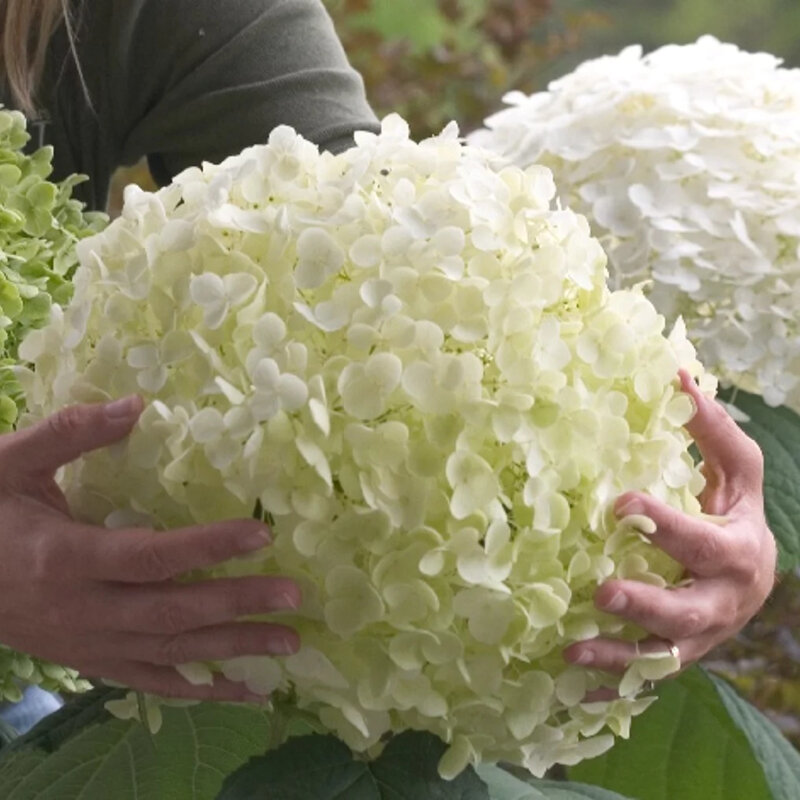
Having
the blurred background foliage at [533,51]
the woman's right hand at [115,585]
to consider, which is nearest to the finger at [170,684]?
the woman's right hand at [115,585]

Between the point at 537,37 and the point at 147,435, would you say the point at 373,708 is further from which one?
the point at 537,37

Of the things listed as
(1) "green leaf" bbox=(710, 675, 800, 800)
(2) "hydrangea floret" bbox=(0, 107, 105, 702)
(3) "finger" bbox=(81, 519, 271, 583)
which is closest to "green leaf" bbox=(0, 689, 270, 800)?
(2) "hydrangea floret" bbox=(0, 107, 105, 702)

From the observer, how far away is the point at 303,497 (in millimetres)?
619

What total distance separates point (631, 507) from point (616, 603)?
0.14 feet

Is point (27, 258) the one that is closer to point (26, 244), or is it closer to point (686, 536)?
point (26, 244)

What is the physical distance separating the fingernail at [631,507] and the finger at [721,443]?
9 cm

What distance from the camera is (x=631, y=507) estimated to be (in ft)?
2.13

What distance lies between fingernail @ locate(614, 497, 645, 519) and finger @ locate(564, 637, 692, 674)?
61mm

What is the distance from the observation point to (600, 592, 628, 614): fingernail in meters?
0.64

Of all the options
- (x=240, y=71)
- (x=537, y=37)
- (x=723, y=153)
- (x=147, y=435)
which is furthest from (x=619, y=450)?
(x=537, y=37)

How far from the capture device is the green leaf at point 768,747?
0.99 m

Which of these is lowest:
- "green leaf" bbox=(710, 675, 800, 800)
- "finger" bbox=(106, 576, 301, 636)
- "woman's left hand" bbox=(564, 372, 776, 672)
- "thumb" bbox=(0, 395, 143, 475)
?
"green leaf" bbox=(710, 675, 800, 800)

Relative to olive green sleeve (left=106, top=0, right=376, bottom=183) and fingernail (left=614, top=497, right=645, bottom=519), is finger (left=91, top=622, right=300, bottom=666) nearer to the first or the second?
fingernail (left=614, top=497, right=645, bottom=519)

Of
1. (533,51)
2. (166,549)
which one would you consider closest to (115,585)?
(166,549)
